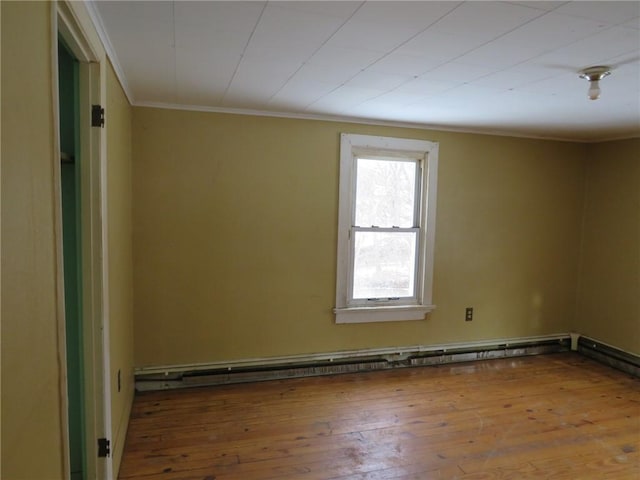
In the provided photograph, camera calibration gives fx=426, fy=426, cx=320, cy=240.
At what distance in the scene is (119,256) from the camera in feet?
8.20

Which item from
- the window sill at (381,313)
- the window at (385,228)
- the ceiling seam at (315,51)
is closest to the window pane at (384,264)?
the window at (385,228)

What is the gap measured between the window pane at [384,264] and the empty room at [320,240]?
0.07 feet

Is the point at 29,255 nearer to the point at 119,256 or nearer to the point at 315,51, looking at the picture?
the point at 315,51

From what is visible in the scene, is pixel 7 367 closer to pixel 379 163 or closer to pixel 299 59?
pixel 299 59

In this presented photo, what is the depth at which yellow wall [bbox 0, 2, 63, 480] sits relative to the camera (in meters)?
0.84

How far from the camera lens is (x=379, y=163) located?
3.74m

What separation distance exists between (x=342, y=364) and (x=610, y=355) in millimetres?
2627

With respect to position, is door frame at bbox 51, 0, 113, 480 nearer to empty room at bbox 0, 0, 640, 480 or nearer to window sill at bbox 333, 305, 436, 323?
empty room at bbox 0, 0, 640, 480

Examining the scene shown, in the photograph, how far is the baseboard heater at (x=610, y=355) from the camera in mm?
3906

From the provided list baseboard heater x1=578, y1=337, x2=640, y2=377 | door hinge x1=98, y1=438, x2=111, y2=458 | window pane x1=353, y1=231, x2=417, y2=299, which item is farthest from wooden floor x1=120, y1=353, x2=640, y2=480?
window pane x1=353, y1=231, x2=417, y2=299

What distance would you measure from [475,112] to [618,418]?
8.05 ft

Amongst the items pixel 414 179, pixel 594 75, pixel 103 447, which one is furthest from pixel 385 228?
pixel 103 447

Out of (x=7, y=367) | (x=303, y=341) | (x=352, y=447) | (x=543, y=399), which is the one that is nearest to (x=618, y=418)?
(x=543, y=399)

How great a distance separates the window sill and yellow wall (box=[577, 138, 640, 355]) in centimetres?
178
